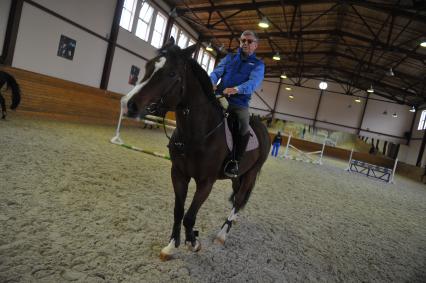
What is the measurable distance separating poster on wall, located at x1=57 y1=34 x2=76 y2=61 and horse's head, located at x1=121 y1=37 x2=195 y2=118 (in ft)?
34.1

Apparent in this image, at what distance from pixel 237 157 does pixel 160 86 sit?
123 cm

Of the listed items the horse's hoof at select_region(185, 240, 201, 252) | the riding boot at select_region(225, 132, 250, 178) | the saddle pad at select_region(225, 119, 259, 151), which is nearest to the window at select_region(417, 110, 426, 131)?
the saddle pad at select_region(225, 119, 259, 151)

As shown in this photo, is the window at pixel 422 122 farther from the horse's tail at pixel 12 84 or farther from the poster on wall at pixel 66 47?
the horse's tail at pixel 12 84

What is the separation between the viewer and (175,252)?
285 cm

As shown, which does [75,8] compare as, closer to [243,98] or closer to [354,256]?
[243,98]

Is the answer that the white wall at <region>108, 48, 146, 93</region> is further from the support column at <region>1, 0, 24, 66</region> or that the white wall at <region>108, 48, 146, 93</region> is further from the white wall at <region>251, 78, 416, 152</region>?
the white wall at <region>251, 78, 416, 152</region>

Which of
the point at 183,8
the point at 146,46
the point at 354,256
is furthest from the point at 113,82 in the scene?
the point at 354,256

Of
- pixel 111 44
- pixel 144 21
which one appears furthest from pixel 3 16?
pixel 144 21

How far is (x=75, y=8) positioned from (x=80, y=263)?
37.0 feet

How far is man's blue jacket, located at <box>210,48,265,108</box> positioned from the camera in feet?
10.1

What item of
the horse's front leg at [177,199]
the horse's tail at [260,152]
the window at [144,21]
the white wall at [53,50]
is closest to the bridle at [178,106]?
the horse's front leg at [177,199]

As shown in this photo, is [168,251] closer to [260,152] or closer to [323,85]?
[260,152]

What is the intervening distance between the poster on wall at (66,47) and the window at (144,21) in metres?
4.26

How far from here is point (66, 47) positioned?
1105 centimetres
